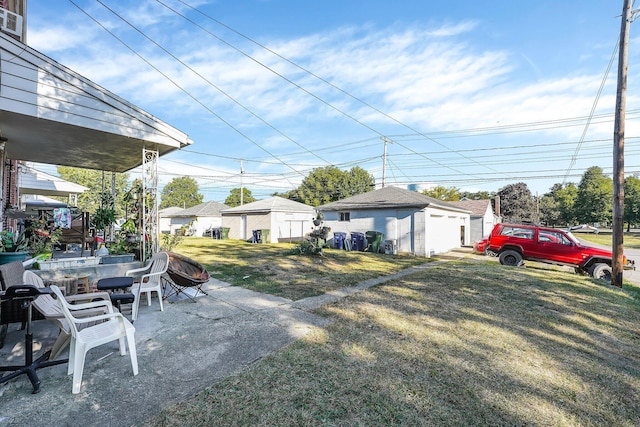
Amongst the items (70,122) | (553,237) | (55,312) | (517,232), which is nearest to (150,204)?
(70,122)

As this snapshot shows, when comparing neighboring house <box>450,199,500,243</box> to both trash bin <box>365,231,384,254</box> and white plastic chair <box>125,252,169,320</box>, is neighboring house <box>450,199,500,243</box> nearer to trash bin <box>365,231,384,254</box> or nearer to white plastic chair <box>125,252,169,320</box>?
trash bin <box>365,231,384,254</box>

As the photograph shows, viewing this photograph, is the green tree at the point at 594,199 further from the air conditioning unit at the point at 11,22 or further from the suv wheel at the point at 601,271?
the air conditioning unit at the point at 11,22

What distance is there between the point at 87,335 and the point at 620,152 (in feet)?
40.3

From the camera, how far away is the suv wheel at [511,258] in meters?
11.7

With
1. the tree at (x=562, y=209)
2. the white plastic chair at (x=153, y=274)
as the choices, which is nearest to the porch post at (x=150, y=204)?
the white plastic chair at (x=153, y=274)

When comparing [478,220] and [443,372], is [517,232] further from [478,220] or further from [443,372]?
[478,220]

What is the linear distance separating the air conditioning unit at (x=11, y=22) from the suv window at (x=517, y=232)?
602 inches

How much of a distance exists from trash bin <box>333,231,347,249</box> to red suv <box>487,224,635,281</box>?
772 cm

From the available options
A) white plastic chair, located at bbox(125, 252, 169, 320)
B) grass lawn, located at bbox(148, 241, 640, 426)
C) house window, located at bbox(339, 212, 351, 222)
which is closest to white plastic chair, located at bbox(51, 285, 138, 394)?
grass lawn, located at bbox(148, 241, 640, 426)

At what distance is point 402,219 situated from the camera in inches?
628

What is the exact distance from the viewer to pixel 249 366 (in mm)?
3285

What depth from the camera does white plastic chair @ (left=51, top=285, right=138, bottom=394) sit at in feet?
9.05

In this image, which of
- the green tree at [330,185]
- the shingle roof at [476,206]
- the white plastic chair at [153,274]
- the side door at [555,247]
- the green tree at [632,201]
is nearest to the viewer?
the white plastic chair at [153,274]

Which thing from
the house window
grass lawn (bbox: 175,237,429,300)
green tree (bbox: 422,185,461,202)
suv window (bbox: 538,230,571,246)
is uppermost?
green tree (bbox: 422,185,461,202)
